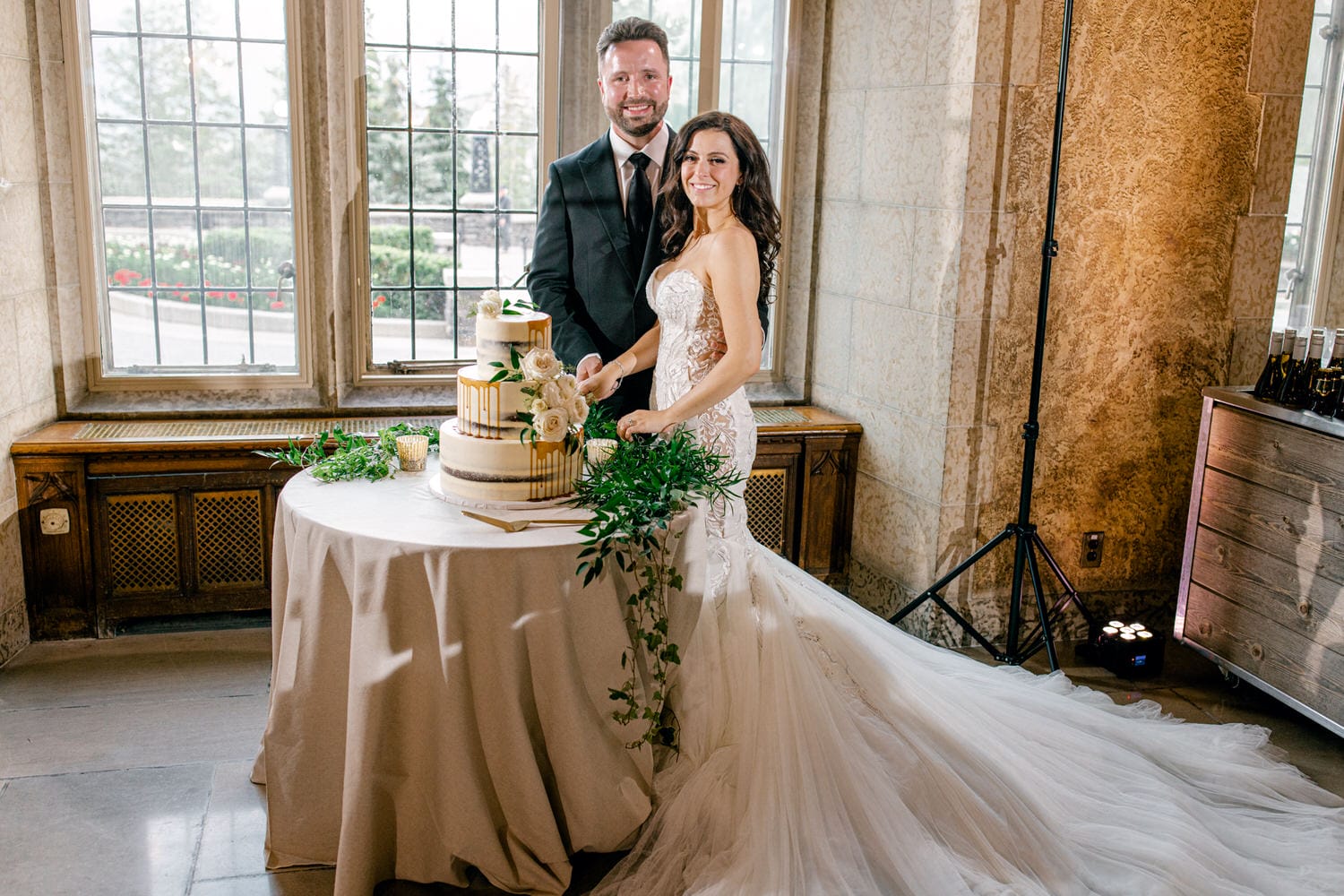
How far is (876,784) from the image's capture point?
2.90 m

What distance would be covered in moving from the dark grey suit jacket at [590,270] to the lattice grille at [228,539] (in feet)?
4.67

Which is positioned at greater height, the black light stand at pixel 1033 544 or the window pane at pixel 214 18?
the window pane at pixel 214 18

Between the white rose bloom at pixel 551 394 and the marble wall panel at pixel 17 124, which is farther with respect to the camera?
the marble wall panel at pixel 17 124

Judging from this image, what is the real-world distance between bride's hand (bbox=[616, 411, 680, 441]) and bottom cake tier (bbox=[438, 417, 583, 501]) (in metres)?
0.25

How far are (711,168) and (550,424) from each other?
904mm

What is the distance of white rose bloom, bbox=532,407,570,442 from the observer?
2.89 m

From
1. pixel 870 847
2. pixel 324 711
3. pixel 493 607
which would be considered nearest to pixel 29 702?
pixel 324 711

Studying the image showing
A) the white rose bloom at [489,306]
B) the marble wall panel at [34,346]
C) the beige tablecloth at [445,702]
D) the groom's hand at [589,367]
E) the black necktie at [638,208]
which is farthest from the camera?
the marble wall panel at [34,346]

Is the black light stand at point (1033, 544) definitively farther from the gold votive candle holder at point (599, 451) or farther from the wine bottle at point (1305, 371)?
the gold votive candle holder at point (599, 451)

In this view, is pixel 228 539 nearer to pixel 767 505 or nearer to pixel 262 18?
pixel 262 18

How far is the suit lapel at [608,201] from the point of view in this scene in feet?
12.9

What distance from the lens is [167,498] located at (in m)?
4.35

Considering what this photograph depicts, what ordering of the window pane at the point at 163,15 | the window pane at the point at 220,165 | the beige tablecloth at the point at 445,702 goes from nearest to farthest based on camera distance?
the beige tablecloth at the point at 445,702
the window pane at the point at 163,15
the window pane at the point at 220,165

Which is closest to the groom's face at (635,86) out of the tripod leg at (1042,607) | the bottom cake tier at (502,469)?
the bottom cake tier at (502,469)
